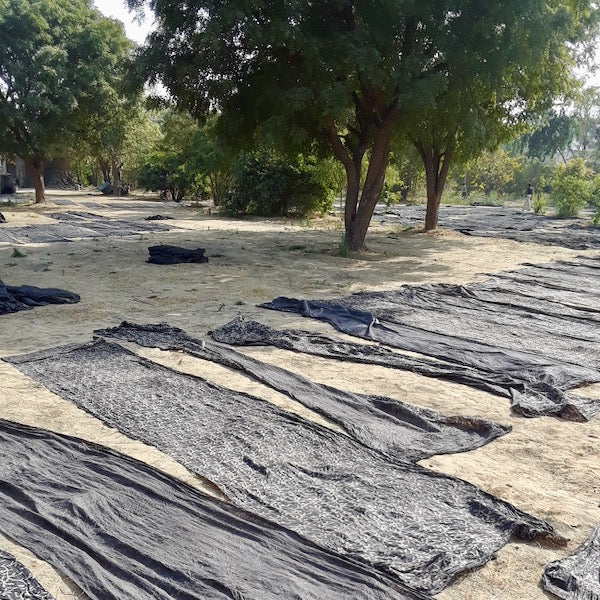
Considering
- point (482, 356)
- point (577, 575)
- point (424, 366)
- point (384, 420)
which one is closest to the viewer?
point (577, 575)

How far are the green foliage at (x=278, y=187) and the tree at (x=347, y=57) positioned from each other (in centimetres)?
822

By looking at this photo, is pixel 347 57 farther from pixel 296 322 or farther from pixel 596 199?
pixel 596 199

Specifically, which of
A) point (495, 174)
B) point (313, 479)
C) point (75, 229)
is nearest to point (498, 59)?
point (313, 479)

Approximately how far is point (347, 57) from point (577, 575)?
344 inches

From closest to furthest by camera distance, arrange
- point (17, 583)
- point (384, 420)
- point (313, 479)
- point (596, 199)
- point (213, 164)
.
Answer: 1. point (17, 583)
2. point (313, 479)
3. point (384, 420)
4. point (596, 199)
5. point (213, 164)

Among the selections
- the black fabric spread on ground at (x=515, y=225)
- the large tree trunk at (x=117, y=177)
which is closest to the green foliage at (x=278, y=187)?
the black fabric spread on ground at (x=515, y=225)

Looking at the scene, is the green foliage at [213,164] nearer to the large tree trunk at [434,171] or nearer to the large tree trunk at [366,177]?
the large tree trunk at [434,171]

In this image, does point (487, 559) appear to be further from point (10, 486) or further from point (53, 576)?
point (10, 486)

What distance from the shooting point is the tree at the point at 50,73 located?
1952 centimetres

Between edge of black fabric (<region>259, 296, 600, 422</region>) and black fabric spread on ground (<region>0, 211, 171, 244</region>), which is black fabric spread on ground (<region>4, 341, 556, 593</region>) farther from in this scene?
black fabric spread on ground (<region>0, 211, 171, 244</region>)

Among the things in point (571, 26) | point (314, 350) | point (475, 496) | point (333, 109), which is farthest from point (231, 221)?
point (475, 496)

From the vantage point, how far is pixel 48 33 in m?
20.4

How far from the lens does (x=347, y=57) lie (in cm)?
988

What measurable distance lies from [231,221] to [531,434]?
16261 mm
